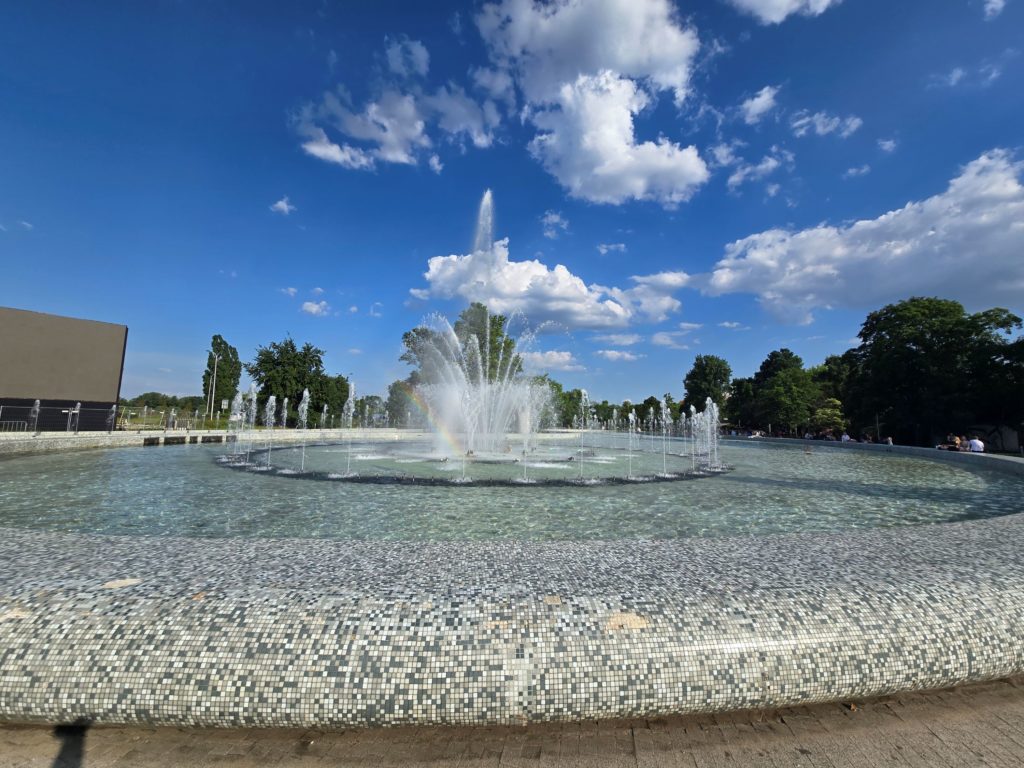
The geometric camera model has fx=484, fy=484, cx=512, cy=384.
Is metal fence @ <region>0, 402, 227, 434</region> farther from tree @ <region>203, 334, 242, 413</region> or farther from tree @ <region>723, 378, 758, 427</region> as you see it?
tree @ <region>723, 378, 758, 427</region>

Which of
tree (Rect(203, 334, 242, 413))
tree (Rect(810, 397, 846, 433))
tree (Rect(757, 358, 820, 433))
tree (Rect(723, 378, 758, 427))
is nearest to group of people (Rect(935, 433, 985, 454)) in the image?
tree (Rect(757, 358, 820, 433))

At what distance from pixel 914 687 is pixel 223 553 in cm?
461

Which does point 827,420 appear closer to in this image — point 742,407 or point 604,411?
point 742,407

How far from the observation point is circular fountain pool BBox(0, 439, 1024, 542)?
21.9ft

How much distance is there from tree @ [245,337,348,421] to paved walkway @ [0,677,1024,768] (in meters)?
47.8

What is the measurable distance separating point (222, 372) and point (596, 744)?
6131 centimetres

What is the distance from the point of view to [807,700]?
95.3 inches

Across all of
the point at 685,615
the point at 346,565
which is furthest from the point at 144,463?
the point at 685,615

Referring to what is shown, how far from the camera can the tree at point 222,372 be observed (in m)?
53.6

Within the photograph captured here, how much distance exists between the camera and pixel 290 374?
46.0 m

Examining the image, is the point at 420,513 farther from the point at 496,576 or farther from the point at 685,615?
the point at 685,615

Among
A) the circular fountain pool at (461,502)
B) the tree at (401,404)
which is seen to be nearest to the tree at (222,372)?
the tree at (401,404)

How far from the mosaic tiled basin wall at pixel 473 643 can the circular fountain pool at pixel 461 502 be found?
3149mm

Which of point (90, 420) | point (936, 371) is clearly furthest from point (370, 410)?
point (936, 371)
